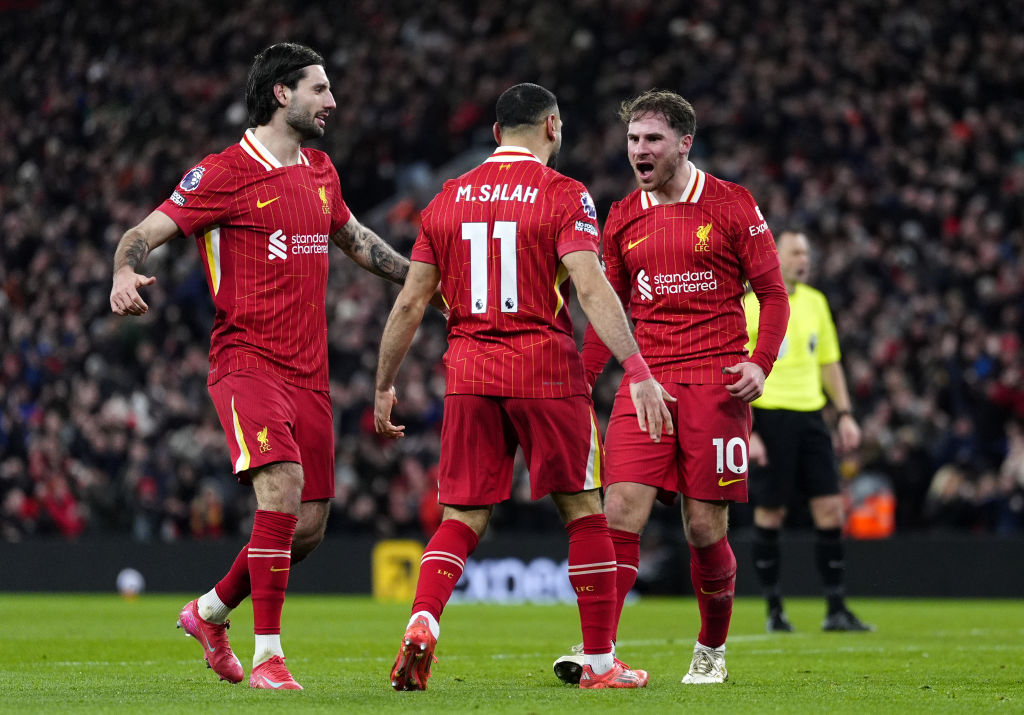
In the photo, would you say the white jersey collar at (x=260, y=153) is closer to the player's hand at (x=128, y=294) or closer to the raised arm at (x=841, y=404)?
the player's hand at (x=128, y=294)

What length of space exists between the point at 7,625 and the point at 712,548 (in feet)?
23.9

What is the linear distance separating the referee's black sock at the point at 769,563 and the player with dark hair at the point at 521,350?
4.64m

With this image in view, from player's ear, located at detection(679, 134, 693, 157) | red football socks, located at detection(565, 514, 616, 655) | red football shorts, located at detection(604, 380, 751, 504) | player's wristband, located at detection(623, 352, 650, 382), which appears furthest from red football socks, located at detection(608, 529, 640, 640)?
player's ear, located at detection(679, 134, 693, 157)

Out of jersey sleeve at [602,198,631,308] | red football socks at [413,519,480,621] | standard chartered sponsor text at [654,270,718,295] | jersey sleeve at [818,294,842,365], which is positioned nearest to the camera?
red football socks at [413,519,480,621]

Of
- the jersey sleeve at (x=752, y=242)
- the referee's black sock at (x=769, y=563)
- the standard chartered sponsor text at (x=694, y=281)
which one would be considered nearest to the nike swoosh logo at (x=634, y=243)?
the standard chartered sponsor text at (x=694, y=281)

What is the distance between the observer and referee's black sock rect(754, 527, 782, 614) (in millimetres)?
10562

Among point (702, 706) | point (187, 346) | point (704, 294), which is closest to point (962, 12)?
point (187, 346)

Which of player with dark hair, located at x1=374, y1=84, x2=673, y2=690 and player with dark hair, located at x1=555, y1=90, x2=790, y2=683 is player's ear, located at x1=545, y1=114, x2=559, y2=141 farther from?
player with dark hair, located at x1=555, y1=90, x2=790, y2=683

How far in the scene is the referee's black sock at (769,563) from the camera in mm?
10562

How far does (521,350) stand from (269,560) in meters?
1.36

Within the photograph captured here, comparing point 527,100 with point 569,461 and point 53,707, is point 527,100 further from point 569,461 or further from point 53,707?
point 53,707

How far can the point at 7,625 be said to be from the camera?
1194 cm

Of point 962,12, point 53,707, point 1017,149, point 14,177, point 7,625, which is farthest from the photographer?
point 14,177

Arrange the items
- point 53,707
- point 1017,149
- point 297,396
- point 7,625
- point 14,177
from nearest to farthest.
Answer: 1. point 53,707
2. point 297,396
3. point 7,625
4. point 1017,149
5. point 14,177
